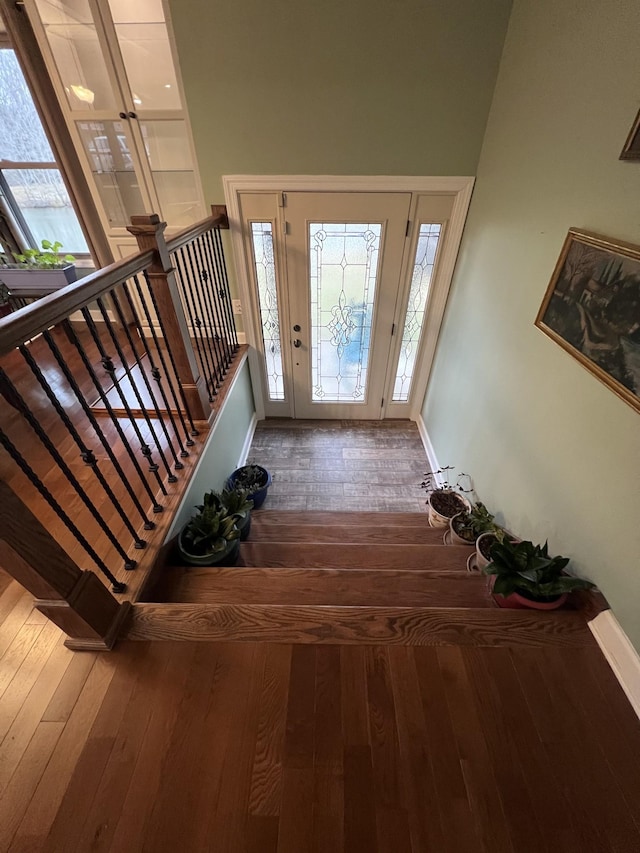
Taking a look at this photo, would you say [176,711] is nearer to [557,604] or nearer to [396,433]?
[557,604]

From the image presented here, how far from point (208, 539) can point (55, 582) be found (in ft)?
2.37

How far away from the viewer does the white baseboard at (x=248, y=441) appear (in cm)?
310

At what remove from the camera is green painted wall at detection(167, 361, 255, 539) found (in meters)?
1.86

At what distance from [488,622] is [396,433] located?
2332mm

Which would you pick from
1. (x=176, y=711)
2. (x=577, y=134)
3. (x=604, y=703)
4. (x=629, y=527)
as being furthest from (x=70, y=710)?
(x=577, y=134)

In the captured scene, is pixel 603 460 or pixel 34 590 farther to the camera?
pixel 603 460

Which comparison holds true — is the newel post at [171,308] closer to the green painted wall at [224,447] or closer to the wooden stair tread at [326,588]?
the green painted wall at [224,447]

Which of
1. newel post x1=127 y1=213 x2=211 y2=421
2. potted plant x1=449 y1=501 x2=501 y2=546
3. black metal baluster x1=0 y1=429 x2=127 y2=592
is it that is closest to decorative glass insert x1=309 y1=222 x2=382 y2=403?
newel post x1=127 y1=213 x2=211 y2=421

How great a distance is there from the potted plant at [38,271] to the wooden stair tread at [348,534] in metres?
2.78

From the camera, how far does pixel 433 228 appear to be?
8.56 ft

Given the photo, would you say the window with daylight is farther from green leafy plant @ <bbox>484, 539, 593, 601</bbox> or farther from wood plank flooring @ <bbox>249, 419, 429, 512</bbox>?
green leafy plant @ <bbox>484, 539, 593, 601</bbox>

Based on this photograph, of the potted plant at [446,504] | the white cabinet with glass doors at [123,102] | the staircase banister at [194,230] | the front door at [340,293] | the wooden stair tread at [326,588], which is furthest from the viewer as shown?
the front door at [340,293]

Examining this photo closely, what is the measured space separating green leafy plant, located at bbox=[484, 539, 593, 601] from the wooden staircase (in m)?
0.08

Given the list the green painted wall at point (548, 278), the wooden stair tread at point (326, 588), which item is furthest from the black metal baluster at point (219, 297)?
the green painted wall at point (548, 278)
